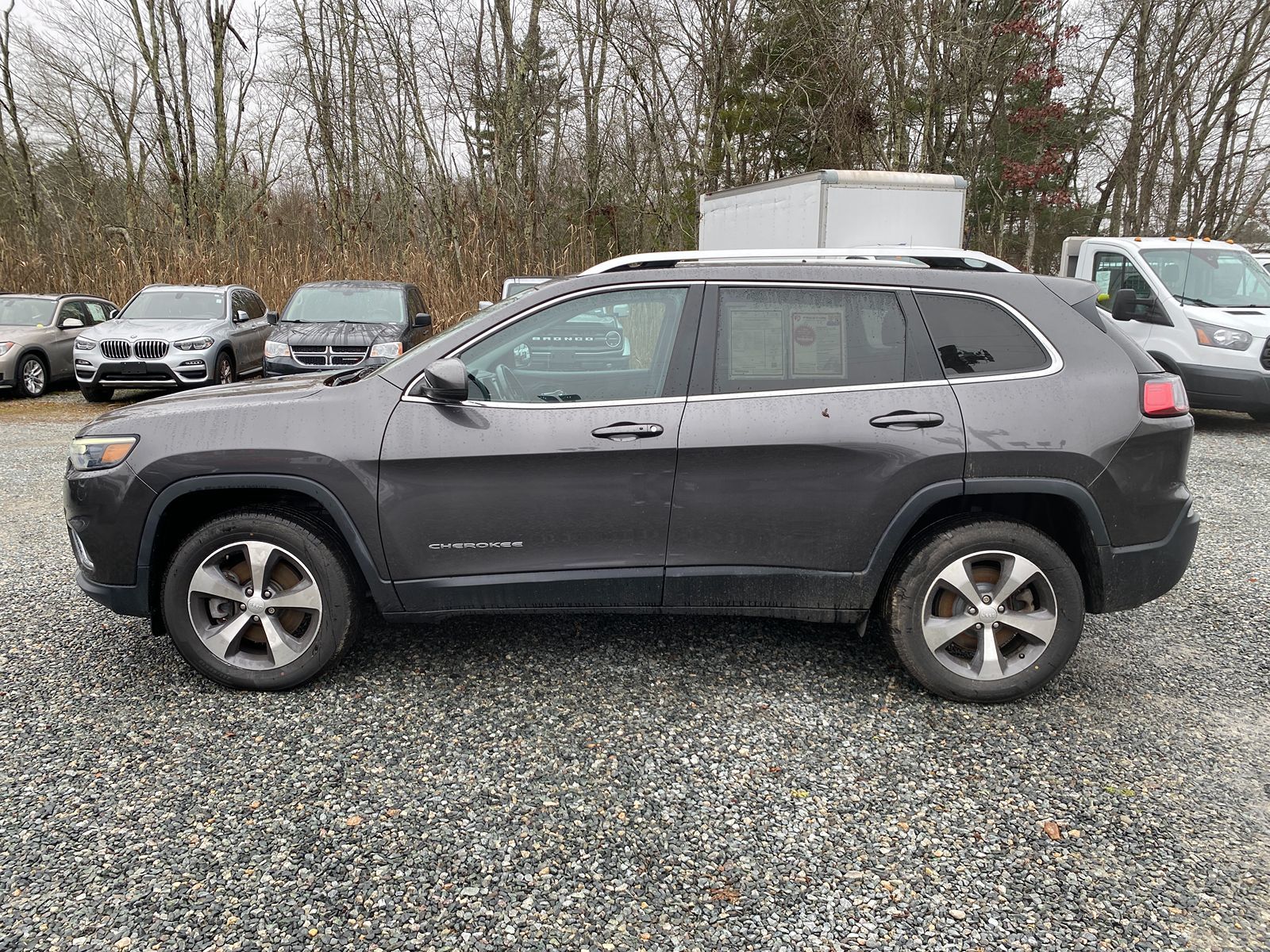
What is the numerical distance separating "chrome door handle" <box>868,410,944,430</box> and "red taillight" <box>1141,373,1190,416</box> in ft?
2.66

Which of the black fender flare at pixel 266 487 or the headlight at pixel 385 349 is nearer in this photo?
the black fender flare at pixel 266 487

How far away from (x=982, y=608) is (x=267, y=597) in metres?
2.89

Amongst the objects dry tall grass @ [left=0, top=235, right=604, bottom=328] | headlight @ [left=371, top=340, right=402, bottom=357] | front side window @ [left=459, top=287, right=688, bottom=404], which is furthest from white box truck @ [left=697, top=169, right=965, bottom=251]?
dry tall grass @ [left=0, top=235, right=604, bottom=328]

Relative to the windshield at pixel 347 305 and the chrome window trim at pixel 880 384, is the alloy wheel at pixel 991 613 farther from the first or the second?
the windshield at pixel 347 305

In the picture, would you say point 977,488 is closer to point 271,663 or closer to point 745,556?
point 745,556

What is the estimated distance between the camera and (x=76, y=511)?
3.45 m

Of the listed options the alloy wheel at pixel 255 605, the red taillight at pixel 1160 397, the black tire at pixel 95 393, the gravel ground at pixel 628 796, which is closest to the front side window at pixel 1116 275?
the gravel ground at pixel 628 796

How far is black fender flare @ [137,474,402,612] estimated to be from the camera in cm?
336

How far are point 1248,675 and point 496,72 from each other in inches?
876

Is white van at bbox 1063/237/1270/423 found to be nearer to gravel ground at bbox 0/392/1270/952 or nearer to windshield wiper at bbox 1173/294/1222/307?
windshield wiper at bbox 1173/294/1222/307

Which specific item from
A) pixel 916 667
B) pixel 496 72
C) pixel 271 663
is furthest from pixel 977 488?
pixel 496 72

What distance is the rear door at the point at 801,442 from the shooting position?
10.9 feet

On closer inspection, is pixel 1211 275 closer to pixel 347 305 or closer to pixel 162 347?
pixel 347 305

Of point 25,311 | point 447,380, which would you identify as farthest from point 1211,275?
point 25,311
